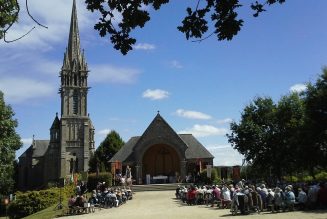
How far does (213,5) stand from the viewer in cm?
771

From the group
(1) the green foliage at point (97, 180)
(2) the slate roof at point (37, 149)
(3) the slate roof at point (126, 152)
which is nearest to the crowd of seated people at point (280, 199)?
(1) the green foliage at point (97, 180)

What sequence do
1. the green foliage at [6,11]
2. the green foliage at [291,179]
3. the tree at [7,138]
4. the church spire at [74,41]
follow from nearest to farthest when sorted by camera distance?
1. the green foliage at [6,11]
2. the tree at [7,138]
3. the green foliage at [291,179]
4. the church spire at [74,41]

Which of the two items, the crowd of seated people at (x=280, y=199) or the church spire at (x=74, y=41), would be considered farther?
the church spire at (x=74, y=41)

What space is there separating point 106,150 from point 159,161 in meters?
21.5

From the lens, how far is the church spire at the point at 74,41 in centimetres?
7819

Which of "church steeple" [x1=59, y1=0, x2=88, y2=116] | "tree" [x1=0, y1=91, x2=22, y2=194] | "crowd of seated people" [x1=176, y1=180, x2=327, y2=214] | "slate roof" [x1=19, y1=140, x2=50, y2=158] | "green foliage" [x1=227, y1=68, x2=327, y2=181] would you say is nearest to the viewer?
"crowd of seated people" [x1=176, y1=180, x2=327, y2=214]

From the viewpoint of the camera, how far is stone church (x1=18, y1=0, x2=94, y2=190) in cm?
7419

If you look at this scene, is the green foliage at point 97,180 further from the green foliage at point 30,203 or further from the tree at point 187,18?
the tree at point 187,18

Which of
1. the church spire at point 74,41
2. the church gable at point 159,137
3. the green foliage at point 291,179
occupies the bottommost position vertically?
the green foliage at point 291,179

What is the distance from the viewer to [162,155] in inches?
2218

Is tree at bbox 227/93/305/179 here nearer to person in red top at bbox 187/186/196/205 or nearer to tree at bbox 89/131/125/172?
person in red top at bbox 187/186/196/205

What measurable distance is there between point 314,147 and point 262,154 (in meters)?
8.55

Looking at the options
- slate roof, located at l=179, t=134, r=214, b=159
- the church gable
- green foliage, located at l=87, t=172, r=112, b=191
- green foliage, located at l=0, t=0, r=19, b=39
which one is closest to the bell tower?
slate roof, located at l=179, t=134, r=214, b=159

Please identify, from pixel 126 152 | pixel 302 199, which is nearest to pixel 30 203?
pixel 302 199
